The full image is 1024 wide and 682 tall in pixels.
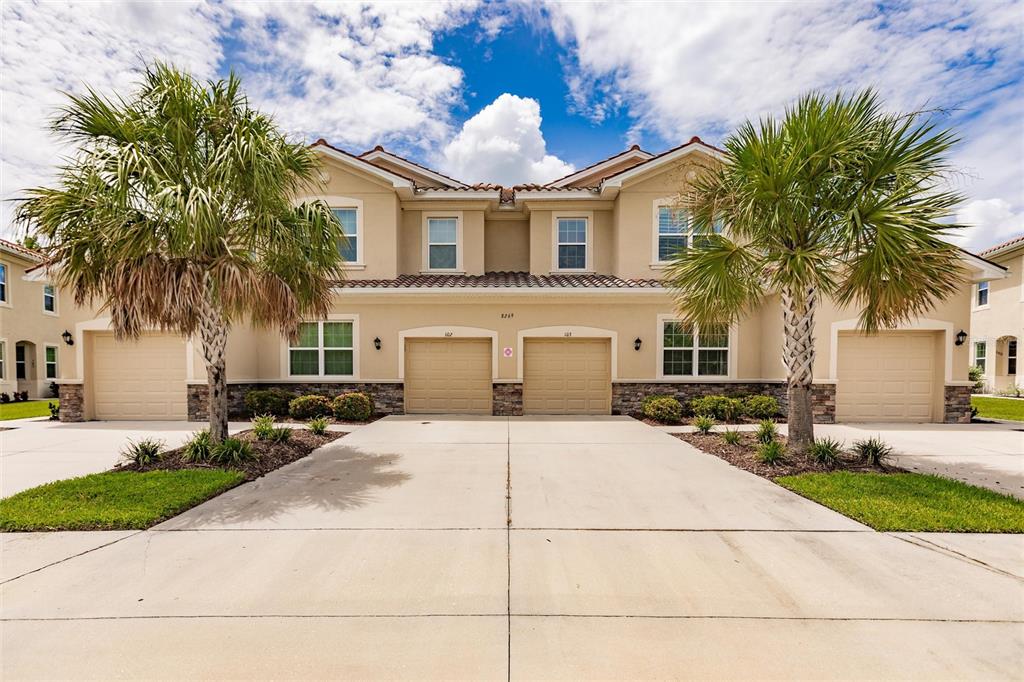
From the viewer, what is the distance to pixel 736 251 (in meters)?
7.54

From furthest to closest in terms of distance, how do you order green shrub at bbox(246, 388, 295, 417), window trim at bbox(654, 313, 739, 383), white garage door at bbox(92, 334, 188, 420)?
window trim at bbox(654, 313, 739, 383) < white garage door at bbox(92, 334, 188, 420) < green shrub at bbox(246, 388, 295, 417)

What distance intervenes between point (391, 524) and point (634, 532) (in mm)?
2715

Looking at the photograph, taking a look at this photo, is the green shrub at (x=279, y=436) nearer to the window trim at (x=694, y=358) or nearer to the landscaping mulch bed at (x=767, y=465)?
the landscaping mulch bed at (x=767, y=465)

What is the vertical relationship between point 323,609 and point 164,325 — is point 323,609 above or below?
below

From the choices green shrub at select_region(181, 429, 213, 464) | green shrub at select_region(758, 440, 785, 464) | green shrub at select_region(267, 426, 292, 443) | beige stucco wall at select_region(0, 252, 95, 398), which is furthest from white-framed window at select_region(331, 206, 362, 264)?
beige stucco wall at select_region(0, 252, 95, 398)

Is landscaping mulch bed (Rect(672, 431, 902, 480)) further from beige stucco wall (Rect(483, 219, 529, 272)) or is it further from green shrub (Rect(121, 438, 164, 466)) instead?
green shrub (Rect(121, 438, 164, 466))

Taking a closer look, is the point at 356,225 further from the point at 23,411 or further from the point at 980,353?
the point at 980,353

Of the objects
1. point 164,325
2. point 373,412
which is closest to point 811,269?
point 164,325

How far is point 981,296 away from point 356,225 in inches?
1128

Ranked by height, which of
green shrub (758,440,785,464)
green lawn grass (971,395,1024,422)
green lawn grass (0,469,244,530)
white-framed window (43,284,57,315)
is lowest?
green lawn grass (971,395,1024,422)

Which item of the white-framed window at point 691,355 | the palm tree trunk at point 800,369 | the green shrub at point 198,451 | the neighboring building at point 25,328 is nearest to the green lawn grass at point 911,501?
the palm tree trunk at point 800,369

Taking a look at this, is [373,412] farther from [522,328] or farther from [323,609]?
[323,609]

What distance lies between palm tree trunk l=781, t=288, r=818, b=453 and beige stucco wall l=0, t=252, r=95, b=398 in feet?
79.5

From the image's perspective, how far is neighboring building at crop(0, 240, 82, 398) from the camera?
17688 mm
